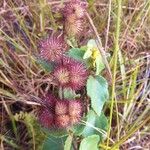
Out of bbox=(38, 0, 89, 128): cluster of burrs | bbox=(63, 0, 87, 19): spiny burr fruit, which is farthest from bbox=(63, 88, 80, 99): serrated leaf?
bbox=(63, 0, 87, 19): spiny burr fruit

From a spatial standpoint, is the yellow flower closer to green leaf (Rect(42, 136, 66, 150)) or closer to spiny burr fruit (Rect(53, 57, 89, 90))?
spiny burr fruit (Rect(53, 57, 89, 90))

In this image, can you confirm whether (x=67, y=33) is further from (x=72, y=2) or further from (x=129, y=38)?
(x=129, y=38)

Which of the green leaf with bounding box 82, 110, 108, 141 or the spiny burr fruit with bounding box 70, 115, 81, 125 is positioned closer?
the spiny burr fruit with bounding box 70, 115, 81, 125

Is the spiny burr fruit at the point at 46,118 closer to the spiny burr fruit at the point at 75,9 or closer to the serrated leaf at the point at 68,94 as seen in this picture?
the serrated leaf at the point at 68,94

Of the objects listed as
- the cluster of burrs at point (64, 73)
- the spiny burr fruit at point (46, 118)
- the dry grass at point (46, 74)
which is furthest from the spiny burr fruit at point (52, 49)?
the dry grass at point (46, 74)

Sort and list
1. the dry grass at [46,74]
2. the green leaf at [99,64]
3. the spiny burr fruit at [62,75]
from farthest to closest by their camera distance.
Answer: the dry grass at [46,74]
the green leaf at [99,64]
the spiny burr fruit at [62,75]

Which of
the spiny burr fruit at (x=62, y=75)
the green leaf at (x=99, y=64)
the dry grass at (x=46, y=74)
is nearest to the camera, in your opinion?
the spiny burr fruit at (x=62, y=75)

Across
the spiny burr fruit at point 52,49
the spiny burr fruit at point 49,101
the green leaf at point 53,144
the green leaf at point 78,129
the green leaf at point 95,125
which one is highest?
the spiny burr fruit at point 52,49
